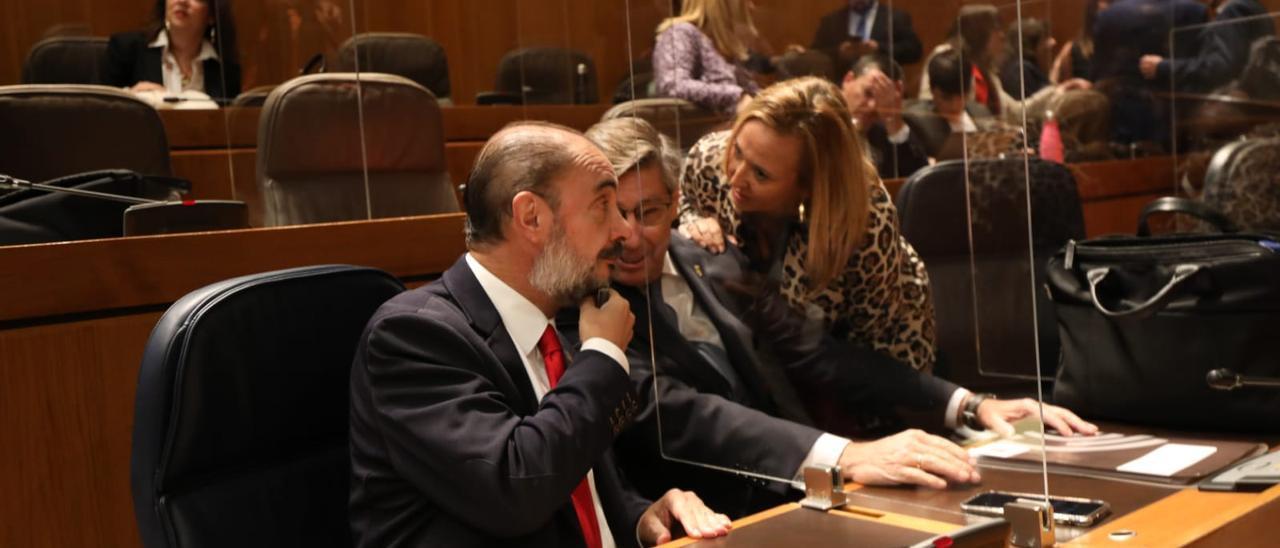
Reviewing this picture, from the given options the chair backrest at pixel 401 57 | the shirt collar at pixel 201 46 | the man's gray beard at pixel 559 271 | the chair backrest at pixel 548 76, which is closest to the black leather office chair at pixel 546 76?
the chair backrest at pixel 548 76

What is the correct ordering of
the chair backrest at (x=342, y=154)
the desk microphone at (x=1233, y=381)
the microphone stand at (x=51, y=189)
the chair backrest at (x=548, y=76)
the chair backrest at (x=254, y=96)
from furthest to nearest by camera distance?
1. the chair backrest at (x=548, y=76)
2. the chair backrest at (x=254, y=96)
3. the chair backrest at (x=342, y=154)
4. the microphone stand at (x=51, y=189)
5. the desk microphone at (x=1233, y=381)

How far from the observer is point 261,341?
1354 mm

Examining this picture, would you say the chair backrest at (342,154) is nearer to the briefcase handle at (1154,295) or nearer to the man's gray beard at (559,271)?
the man's gray beard at (559,271)

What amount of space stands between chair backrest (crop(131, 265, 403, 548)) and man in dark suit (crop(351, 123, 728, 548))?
7 centimetres

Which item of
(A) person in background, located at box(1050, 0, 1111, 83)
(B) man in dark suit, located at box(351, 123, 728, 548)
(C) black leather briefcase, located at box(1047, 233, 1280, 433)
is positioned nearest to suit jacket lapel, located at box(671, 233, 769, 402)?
(B) man in dark suit, located at box(351, 123, 728, 548)

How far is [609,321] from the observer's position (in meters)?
1.50

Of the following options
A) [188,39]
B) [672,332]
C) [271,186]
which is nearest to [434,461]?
[672,332]

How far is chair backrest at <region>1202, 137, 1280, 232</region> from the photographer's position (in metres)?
1.81

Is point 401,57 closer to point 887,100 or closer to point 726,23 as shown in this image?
point 726,23

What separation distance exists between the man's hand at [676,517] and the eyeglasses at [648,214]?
0.37 m

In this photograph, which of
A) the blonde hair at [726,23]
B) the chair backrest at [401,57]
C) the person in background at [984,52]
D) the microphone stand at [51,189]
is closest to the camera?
the person in background at [984,52]

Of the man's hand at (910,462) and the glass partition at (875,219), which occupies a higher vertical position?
the glass partition at (875,219)

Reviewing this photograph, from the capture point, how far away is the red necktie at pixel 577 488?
1512mm

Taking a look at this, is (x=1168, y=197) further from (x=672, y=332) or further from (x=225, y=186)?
(x=225, y=186)
